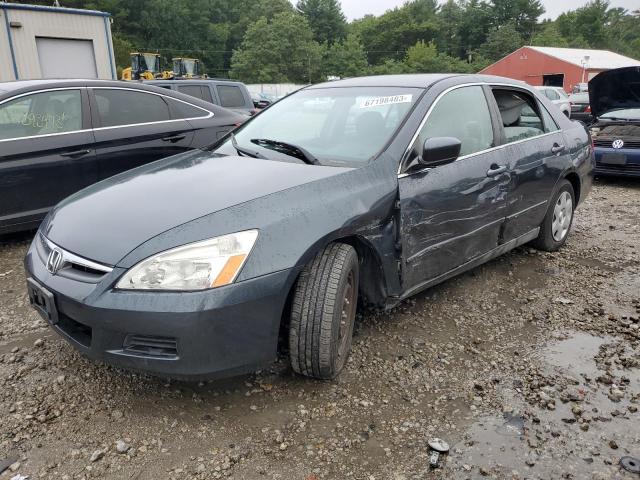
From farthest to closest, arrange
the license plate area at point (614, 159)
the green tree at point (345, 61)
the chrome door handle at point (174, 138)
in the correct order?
1. the green tree at point (345, 61)
2. the license plate area at point (614, 159)
3. the chrome door handle at point (174, 138)

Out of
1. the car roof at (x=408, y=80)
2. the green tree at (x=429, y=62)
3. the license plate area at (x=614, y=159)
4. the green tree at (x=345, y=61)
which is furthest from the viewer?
the green tree at (x=429, y=62)

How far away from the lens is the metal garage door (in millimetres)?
15805

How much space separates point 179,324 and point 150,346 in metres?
0.20

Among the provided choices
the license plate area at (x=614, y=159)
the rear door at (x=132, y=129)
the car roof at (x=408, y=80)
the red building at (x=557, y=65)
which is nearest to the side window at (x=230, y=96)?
the rear door at (x=132, y=129)

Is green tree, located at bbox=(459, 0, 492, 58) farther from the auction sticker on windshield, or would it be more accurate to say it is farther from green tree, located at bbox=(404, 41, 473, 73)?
the auction sticker on windshield

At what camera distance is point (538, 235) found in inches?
181

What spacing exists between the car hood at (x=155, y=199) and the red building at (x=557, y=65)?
45424 mm

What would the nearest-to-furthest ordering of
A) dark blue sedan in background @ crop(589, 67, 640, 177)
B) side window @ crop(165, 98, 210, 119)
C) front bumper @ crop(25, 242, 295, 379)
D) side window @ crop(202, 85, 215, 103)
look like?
front bumper @ crop(25, 242, 295, 379) → side window @ crop(165, 98, 210, 119) → dark blue sedan in background @ crop(589, 67, 640, 177) → side window @ crop(202, 85, 215, 103)

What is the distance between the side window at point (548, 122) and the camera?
4.42m

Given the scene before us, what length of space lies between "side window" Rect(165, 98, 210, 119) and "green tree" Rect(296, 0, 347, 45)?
86.9 meters

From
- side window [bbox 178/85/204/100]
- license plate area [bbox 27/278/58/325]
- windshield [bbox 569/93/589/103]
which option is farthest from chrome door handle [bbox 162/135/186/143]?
windshield [bbox 569/93/589/103]

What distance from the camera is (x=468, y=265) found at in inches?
140

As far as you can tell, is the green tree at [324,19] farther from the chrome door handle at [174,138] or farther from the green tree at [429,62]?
the chrome door handle at [174,138]

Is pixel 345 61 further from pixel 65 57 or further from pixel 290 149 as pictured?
pixel 290 149
